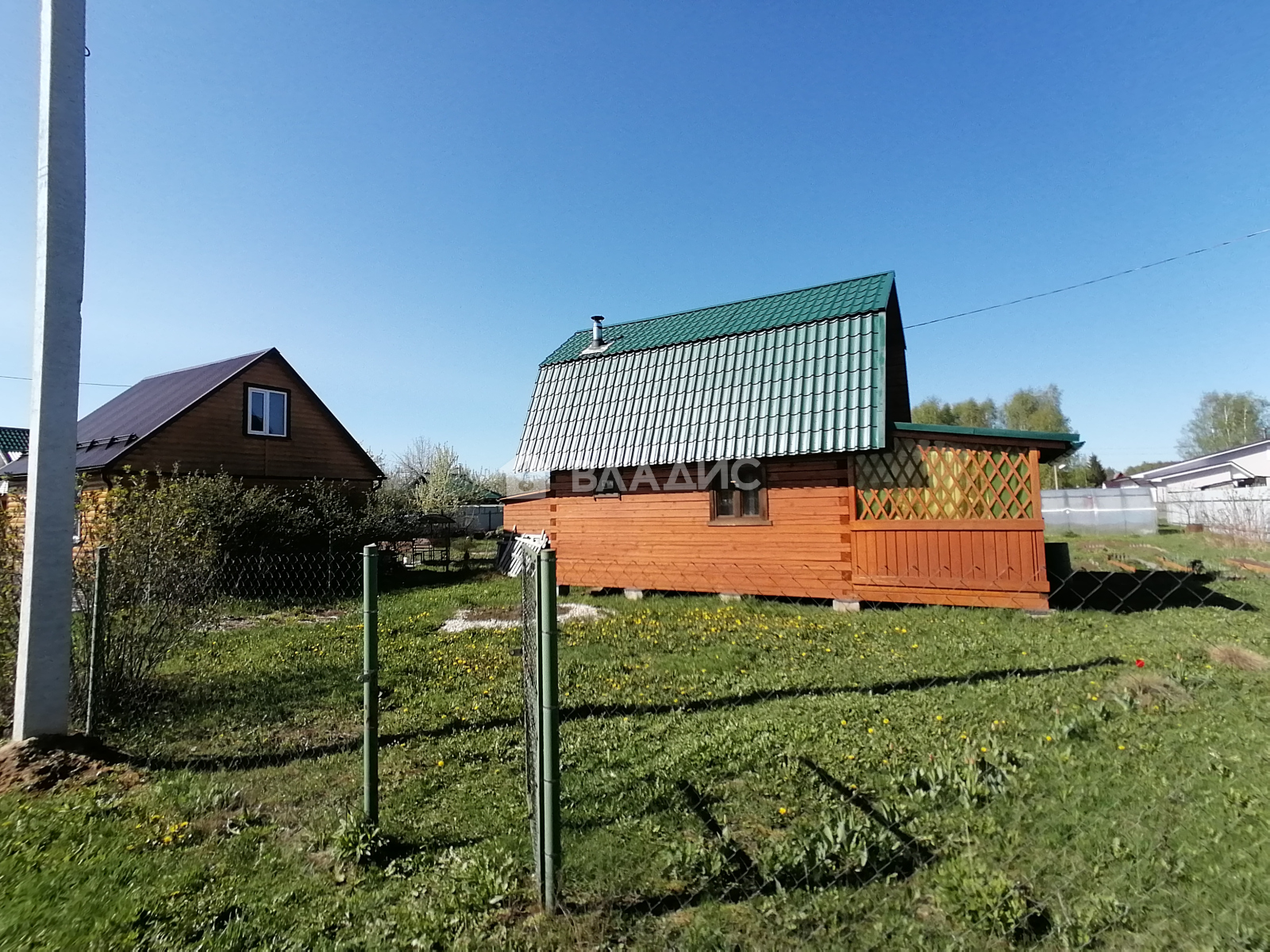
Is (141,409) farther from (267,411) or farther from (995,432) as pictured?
(995,432)

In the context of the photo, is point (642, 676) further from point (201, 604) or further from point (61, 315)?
point (61, 315)

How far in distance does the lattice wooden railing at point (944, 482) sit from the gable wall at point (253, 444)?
15.0 m

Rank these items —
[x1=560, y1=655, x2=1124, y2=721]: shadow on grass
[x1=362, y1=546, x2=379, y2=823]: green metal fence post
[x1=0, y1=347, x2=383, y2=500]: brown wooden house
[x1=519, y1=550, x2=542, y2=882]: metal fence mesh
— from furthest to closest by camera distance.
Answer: [x1=0, y1=347, x2=383, y2=500]: brown wooden house → [x1=560, y1=655, x2=1124, y2=721]: shadow on grass → [x1=519, y1=550, x2=542, y2=882]: metal fence mesh → [x1=362, y1=546, x2=379, y2=823]: green metal fence post

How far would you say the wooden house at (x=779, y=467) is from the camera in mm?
8820

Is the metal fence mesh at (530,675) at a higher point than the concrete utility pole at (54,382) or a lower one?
lower

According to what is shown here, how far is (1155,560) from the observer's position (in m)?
13.6

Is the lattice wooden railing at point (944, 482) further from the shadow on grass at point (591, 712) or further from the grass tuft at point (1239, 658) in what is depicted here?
the shadow on grass at point (591, 712)

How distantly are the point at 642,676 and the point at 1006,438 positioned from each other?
6397mm

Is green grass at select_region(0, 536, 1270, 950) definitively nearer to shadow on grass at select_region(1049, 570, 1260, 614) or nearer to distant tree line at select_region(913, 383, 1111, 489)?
shadow on grass at select_region(1049, 570, 1260, 614)

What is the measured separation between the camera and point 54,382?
401cm

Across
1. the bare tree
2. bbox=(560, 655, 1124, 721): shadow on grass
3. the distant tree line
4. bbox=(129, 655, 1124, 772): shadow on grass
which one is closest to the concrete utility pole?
bbox=(129, 655, 1124, 772): shadow on grass

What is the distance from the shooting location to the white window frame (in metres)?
16.2

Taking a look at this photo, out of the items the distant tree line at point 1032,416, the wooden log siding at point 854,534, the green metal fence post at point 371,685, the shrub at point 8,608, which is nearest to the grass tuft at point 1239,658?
the wooden log siding at point 854,534

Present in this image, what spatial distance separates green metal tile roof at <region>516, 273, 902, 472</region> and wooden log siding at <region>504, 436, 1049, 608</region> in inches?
22.7
